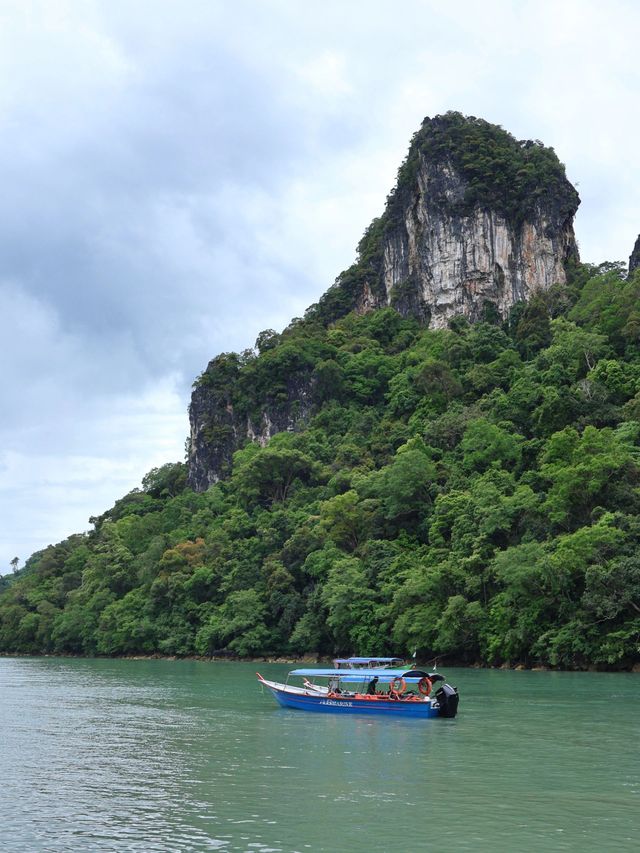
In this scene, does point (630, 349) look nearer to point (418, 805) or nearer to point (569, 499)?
point (569, 499)

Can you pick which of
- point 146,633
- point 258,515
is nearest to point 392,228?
point 258,515

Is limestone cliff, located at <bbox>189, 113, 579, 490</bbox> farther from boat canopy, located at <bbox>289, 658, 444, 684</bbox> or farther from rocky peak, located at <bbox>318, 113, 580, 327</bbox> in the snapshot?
boat canopy, located at <bbox>289, 658, 444, 684</bbox>

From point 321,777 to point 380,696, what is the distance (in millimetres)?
13168

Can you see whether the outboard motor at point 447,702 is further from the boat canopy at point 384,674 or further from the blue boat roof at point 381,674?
the blue boat roof at point 381,674

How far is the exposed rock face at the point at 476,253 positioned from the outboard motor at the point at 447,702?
8767 centimetres

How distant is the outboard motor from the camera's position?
31094mm

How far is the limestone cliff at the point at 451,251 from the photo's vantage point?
377 ft

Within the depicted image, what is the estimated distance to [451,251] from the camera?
11775cm

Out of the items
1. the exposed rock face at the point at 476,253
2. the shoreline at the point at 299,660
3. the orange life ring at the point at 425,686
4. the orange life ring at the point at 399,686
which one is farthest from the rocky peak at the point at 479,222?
the orange life ring at the point at 425,686

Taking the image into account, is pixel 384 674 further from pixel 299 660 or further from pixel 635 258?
pixel 635 258

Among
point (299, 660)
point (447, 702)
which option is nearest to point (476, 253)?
point (299, 660)

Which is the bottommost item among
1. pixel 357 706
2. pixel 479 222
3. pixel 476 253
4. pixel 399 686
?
pixel 357 706

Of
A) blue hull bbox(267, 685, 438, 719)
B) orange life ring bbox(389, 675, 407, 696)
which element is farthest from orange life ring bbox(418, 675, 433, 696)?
blue hull bbox(267, 685, 438, 719)

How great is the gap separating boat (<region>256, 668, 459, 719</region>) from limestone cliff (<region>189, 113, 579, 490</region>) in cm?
7691
